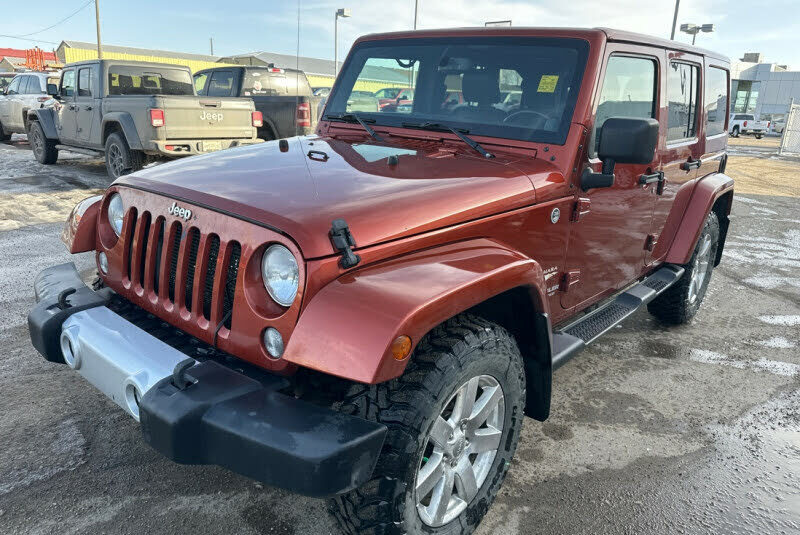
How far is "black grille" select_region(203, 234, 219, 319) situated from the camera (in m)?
2.10

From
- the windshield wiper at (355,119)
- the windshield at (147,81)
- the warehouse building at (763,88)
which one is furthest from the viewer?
the warehouse building at (763,88)

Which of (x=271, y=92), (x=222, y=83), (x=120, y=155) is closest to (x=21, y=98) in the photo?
(x=222, y=83)

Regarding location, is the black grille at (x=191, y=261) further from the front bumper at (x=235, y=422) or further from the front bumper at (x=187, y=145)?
the front bumper at (x=187, y=145)

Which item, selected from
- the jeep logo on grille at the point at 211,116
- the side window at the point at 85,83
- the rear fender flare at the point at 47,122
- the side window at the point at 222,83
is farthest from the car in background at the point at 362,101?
the rear fender flare at the point at 47,122

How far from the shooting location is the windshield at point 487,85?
2879 millimetres

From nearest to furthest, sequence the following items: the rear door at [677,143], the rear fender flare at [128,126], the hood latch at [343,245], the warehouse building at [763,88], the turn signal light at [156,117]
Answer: the hood latch at [343,245] < the rear door at [677,143] < the turn signal light at [156,117] < the rear fender flare at [128,126] < the warehouse building at [763,88]

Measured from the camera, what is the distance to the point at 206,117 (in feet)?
29.1

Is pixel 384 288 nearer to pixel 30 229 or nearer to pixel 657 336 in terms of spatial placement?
pixel 657 336

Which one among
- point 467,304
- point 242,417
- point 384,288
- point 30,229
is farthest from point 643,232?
point 30,229

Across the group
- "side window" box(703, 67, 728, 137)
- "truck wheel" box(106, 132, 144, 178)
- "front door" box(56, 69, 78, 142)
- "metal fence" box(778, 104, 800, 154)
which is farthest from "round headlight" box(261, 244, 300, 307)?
"metal fence" box(778, 104, 800, 154)

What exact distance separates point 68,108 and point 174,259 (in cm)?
968

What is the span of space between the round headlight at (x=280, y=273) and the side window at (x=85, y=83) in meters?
9.40

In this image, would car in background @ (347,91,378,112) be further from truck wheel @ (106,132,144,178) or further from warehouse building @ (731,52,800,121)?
→ warehouse building @ (731,52,800,121)

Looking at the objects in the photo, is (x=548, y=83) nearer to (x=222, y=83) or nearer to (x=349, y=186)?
(x=349, y=186)
